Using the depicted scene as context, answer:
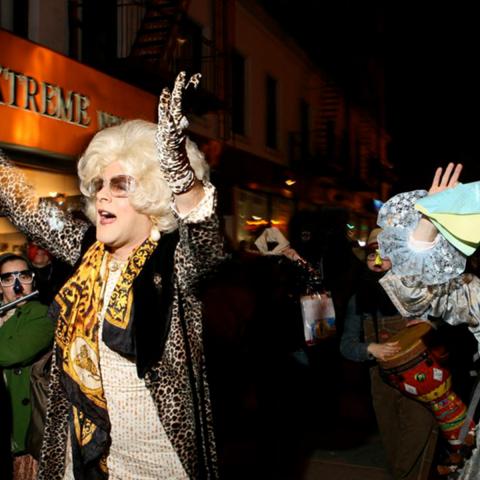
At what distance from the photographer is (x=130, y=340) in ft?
7.13

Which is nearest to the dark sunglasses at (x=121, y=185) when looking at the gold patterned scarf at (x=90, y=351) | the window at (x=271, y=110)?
the gold patterned scarf at (x=90, y=351)

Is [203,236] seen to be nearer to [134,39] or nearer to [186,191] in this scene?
[186,191]

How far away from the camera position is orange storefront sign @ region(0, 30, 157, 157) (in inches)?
282

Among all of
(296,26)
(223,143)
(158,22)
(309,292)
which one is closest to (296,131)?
(296,26)

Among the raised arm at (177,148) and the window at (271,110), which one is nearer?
the raised arm at (177,148)

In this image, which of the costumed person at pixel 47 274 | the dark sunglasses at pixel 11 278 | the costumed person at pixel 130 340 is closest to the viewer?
the costumed person at pixel 130 340

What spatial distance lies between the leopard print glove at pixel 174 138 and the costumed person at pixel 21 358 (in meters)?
1.75

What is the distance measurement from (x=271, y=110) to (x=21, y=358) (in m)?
14.8

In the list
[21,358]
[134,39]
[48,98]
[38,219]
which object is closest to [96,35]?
[134,39]

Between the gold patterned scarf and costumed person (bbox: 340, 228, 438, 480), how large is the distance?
2.51m

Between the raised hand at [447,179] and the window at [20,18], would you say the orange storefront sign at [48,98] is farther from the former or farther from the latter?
the raised hand at [447,179]

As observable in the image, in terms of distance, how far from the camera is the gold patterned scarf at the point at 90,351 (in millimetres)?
2246

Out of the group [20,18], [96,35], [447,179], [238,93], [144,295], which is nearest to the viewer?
[144,295]

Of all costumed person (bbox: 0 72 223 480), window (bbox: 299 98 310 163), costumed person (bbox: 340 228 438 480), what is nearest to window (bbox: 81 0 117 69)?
costumed person (bbox: 340 228 438 480)
